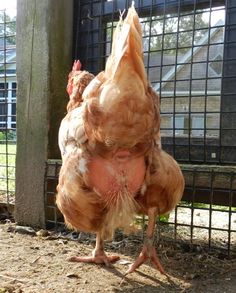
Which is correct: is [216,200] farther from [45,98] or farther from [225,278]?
[45,98]

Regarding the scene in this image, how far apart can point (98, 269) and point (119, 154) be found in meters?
0.99

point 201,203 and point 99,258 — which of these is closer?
point 99,258

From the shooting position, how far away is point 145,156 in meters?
2.96

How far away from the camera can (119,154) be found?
2896 millimetres

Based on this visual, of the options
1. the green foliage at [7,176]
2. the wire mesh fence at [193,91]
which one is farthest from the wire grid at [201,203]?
the green foliage at [7,176]

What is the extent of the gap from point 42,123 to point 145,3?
1554 millimetres

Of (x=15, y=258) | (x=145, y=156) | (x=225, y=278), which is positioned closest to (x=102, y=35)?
(x=145, y=156)

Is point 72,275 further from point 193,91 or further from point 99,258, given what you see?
point 193,91

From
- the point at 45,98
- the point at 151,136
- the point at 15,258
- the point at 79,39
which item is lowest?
the point at 15,258

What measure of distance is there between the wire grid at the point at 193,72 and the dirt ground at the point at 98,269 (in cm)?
96

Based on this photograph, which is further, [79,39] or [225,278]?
[79,39]

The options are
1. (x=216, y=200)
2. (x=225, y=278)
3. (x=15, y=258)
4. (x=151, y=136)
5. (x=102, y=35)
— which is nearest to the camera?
(x=151, y=136)

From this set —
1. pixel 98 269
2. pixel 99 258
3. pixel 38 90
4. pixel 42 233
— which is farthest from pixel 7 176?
pixel 98 269

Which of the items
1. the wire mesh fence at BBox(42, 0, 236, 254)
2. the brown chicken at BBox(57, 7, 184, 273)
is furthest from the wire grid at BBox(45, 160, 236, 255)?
the brown chicken at BBox(57, 7, 184, 273)
